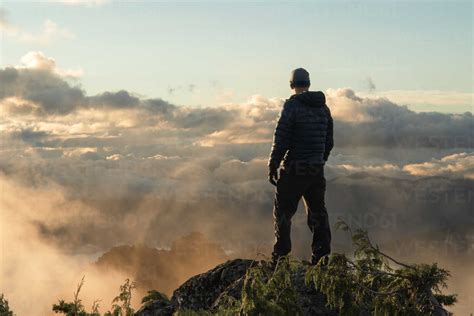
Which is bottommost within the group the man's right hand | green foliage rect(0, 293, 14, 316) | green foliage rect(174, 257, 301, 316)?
green foliage rect(0, 293, 14, 316)

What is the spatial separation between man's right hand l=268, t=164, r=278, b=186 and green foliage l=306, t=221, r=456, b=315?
195 centimetres

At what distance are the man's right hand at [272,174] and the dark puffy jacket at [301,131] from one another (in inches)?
3.4

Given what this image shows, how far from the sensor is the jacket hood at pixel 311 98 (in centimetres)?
1079

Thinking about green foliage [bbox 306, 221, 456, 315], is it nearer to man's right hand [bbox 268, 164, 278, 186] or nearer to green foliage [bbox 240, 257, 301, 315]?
green foliage [bbox 240, 257, 301, 315]

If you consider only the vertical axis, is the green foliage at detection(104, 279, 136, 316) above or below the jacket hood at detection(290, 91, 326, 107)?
below

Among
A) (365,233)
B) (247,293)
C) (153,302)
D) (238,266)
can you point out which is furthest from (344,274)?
(153,302)

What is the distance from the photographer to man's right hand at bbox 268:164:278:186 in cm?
1080

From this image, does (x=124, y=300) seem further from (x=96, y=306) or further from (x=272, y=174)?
(x=272, y=174)

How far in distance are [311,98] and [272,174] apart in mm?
1500

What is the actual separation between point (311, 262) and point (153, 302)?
3.05 meters

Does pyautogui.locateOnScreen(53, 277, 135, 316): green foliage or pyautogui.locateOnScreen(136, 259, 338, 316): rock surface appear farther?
pyautogui.locateOnScreen(136, 259, 338, 316): rock surface

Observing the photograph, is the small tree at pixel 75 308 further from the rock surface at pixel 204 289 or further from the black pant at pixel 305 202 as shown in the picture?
the black pant at pixel 305 202

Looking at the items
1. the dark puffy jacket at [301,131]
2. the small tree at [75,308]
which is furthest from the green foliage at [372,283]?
the small tree at [75,308]

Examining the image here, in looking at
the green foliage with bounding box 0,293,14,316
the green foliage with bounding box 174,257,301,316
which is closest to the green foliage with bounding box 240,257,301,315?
the green foliage with bounding box 174,257,301,316
